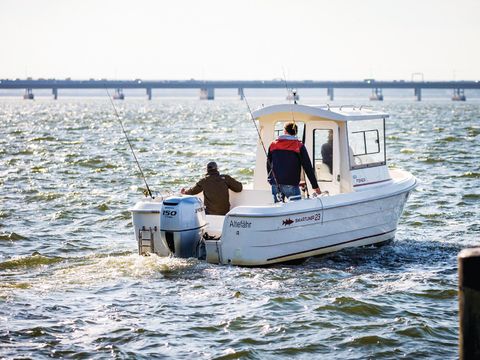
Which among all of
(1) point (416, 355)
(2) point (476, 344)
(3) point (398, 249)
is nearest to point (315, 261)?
(3) point (398, 249)

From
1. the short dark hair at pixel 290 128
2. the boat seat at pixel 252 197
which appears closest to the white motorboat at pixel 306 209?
the boat seat at pixel 252 197

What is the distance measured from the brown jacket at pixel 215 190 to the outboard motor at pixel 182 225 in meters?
1.16

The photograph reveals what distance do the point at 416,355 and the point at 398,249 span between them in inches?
233

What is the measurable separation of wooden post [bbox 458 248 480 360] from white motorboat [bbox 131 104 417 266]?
5891 millimetres

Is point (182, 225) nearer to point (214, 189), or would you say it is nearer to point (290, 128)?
point (214, 189)

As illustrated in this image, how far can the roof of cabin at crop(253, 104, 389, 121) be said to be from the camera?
15102 mm

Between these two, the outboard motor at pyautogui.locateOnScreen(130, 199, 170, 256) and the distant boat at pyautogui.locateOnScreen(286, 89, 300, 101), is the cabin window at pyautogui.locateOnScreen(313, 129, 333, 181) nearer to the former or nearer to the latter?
the distant boat at pyautogui.locateOnScreen(286, 89, 300, 101)

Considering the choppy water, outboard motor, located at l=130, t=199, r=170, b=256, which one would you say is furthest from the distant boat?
outboard motor, located at l=130, t=199, r=170, b=256

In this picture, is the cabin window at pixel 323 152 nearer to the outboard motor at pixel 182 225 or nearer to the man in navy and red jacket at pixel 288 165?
the man in navy and red jacket at pixel 288 165

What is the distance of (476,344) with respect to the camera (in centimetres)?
724

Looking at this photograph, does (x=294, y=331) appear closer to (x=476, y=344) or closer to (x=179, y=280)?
(x=179, y=280)

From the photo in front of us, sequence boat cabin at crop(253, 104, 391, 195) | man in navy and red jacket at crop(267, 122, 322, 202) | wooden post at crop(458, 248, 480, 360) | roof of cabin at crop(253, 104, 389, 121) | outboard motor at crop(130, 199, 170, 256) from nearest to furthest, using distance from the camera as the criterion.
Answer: wooden post at crop(458, 248, 480, 360), outboard motor at crop(130, 199, 170, 256), man in navy and red jacket at crop(267, 122, 322, 202), roof of cabin at crop(253, 104, 389, 121), boat cabin at crop(253, 104, 391, 195)

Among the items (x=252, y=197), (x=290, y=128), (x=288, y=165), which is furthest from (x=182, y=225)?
(x=252, y=197)

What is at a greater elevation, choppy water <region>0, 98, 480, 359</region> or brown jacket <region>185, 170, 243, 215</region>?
A: brown jacket <region>185, 170, 243, 215</region>
